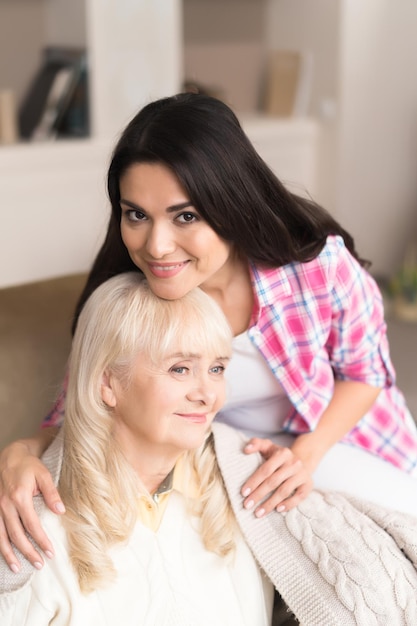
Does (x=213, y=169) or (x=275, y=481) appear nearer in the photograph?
(x=213, y=169)

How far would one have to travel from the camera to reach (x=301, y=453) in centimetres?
184

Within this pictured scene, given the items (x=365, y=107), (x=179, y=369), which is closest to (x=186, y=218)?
(x=179, y=369)

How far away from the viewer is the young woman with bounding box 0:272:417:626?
1472 mm

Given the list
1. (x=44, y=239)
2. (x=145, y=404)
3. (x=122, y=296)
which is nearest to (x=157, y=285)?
(x=122, y=296)

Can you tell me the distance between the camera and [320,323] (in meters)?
1.86

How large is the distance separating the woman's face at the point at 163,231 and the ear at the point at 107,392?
0.16m

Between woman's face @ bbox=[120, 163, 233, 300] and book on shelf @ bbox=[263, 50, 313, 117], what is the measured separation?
2.60m

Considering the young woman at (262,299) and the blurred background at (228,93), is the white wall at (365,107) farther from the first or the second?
the young woman at (262,299)

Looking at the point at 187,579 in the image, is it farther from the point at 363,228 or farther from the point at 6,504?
the point at 363,228

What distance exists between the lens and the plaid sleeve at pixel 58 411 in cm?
177

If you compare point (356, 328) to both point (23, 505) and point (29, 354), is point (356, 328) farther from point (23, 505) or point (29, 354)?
point (23, 505)

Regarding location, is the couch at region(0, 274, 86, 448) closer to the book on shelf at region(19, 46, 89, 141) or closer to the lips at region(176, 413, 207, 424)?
the lips at region(176, 413, 207, 424)

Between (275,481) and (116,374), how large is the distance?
13.9 inches

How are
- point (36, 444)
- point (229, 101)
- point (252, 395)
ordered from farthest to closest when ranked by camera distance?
point (229, 101)
point (252, 395)
point (36, 444)
